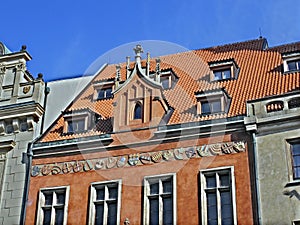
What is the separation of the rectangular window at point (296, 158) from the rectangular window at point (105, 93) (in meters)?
8.59

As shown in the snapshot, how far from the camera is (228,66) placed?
26.1m

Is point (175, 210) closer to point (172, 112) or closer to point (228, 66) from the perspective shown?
point (172, 112)

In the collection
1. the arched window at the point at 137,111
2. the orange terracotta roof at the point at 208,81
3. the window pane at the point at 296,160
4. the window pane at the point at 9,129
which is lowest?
the window pane at the point at 296,160

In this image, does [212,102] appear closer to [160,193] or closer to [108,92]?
[160,193]

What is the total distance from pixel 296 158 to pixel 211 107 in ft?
13.1

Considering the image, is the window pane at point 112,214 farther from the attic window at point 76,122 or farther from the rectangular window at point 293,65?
the rectangular window at point 293,65

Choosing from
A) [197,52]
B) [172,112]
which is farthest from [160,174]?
[197,52]

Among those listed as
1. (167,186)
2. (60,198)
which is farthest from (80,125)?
(167,186)

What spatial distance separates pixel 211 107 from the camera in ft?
77.5

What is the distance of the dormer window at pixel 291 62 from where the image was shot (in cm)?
2524

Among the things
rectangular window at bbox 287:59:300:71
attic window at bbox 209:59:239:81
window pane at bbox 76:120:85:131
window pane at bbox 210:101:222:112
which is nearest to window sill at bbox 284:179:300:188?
window pane at bbox 210:101:222:112

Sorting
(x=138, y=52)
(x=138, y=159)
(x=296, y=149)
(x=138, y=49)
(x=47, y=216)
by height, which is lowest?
(x=47, y=216)

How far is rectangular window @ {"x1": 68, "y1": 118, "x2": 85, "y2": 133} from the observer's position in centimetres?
2473

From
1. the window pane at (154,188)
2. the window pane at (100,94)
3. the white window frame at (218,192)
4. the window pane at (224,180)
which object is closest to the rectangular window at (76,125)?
the window pane at (100,94)
